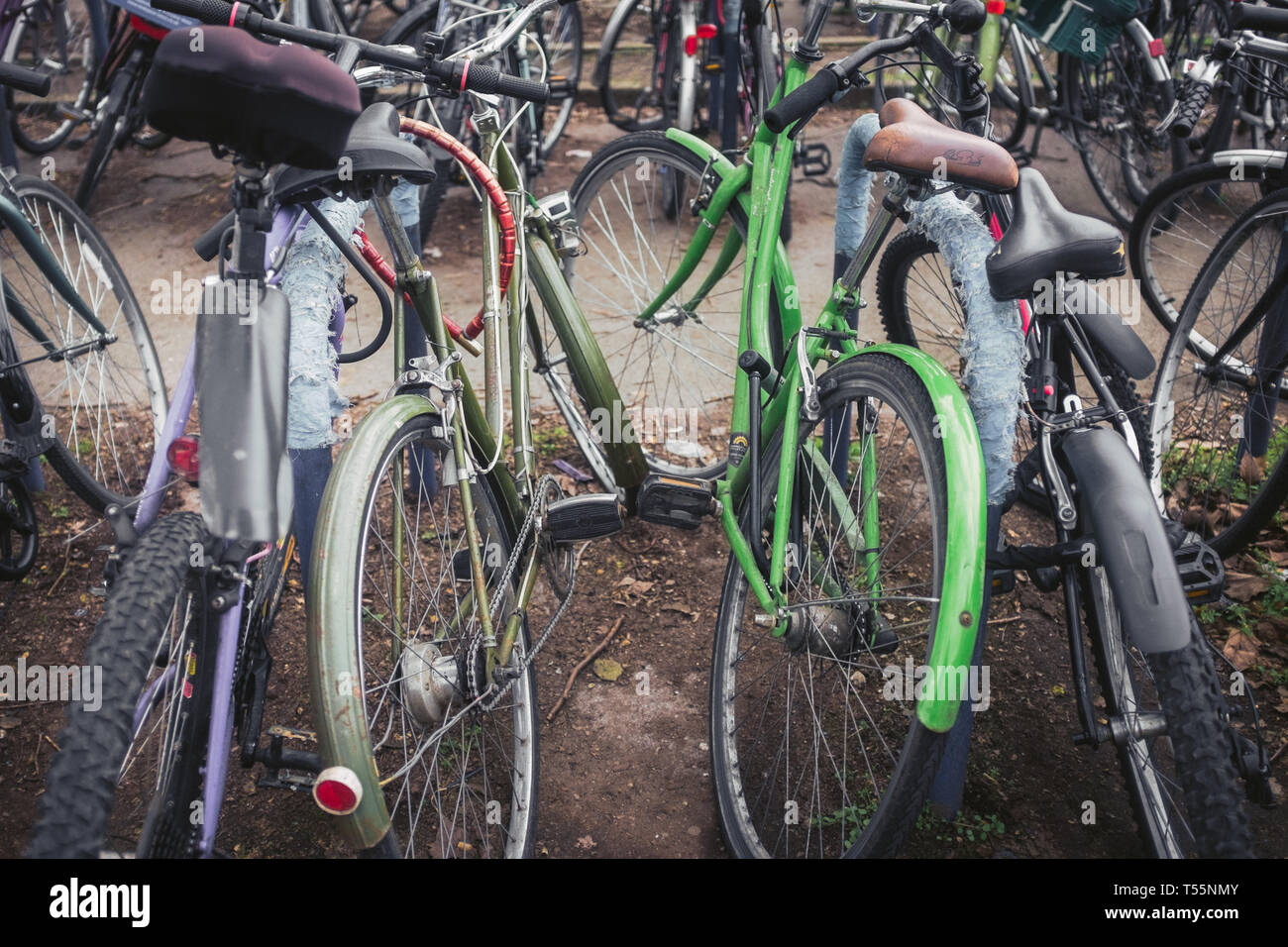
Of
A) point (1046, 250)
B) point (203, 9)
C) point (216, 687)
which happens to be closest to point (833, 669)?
point (1046, 250)

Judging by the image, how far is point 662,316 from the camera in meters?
3.36

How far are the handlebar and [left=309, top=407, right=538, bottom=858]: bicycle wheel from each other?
0.67 meters

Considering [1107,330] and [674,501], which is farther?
[674,501]

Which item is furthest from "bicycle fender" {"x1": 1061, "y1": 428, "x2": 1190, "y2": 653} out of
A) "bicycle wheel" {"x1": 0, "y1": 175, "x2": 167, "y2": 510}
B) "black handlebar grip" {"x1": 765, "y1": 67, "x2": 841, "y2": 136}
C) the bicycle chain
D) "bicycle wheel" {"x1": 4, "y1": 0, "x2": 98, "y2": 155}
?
"bicycle wheel" {"x1": 4, "y1": 0, "x2": 98, "y2": 155}

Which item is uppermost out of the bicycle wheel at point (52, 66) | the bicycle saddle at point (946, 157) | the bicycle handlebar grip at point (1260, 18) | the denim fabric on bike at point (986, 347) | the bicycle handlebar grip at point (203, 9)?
the bicycle wheel at point (52, 66)

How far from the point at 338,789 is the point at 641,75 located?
19.1 feet

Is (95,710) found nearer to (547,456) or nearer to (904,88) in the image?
(547,456)

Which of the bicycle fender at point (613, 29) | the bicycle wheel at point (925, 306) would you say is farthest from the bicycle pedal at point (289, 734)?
the bicycle fender at point (613, 29)

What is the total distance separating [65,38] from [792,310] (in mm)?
5681

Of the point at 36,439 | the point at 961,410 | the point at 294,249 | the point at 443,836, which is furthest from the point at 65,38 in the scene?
the point at 961,410

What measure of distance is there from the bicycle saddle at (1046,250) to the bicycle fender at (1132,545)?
30cm

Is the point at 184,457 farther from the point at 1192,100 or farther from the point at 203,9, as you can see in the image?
the point at 1192,100

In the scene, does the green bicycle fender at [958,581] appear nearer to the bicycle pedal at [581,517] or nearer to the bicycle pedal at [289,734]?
the bicycle pedal at [581,517]

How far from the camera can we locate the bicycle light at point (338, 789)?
4.83ft
